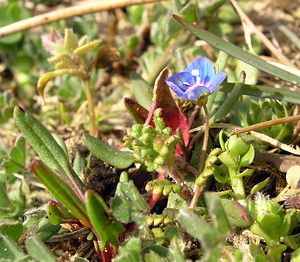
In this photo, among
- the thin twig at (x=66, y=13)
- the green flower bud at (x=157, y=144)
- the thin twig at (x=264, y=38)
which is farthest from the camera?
the thin twig at (x=66, y=13)

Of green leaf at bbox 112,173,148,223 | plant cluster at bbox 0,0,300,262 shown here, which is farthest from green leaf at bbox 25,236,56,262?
green leaf at bbox 112,173,148,223

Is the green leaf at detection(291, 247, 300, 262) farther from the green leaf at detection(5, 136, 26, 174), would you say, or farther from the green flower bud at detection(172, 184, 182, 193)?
the green leaf at detection(5, 136, 26, 174)

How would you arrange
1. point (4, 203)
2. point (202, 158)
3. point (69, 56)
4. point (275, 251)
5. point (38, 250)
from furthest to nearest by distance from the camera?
point (69, 56)
point (4, 203)
point (202, 158)
point (275, 251)
point (38, 250)

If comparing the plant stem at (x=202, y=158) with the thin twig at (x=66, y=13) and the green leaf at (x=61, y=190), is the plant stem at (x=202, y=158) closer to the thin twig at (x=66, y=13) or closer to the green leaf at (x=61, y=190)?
the green leaf at (x=61, y=190)

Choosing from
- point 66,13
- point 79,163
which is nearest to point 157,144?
point 79,163

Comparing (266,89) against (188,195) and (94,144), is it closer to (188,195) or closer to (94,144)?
(188,195)

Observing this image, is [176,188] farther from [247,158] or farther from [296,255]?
[296,255]

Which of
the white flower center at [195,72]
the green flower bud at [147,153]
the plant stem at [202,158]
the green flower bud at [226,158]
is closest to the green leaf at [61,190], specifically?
the green flower bud at [147,153]
